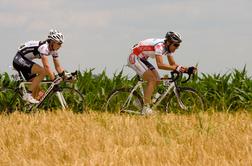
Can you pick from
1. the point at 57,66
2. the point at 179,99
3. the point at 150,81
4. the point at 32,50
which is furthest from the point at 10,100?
the point at 179,99

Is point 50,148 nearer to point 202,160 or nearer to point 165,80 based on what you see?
point 202,160

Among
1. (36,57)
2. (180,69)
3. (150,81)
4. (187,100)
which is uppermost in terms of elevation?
(36,57)

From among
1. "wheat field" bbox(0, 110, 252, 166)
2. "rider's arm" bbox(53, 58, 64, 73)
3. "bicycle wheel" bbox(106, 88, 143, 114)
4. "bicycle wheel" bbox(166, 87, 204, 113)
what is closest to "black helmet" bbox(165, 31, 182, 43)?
"bicycle wheel" bbox(166, 87, 204, 113)

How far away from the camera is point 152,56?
12273 millimetres

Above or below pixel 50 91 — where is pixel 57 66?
above

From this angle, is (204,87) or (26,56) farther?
(204,87)

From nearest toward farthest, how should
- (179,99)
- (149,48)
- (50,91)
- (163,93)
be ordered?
(149,48)
(179,99)
(163,93)
(50,91)

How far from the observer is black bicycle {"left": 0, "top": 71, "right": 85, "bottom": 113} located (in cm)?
1279

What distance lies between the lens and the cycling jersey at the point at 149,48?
468 inches

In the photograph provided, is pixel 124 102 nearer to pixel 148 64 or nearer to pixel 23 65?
pixel 148 64

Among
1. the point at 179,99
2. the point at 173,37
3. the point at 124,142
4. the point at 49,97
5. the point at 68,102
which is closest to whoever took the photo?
the point at 124,142

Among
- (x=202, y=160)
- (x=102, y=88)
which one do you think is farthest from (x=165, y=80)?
(x=202, y=160)

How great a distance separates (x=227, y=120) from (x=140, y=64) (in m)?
2.84

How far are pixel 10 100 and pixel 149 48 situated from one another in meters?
3.70
